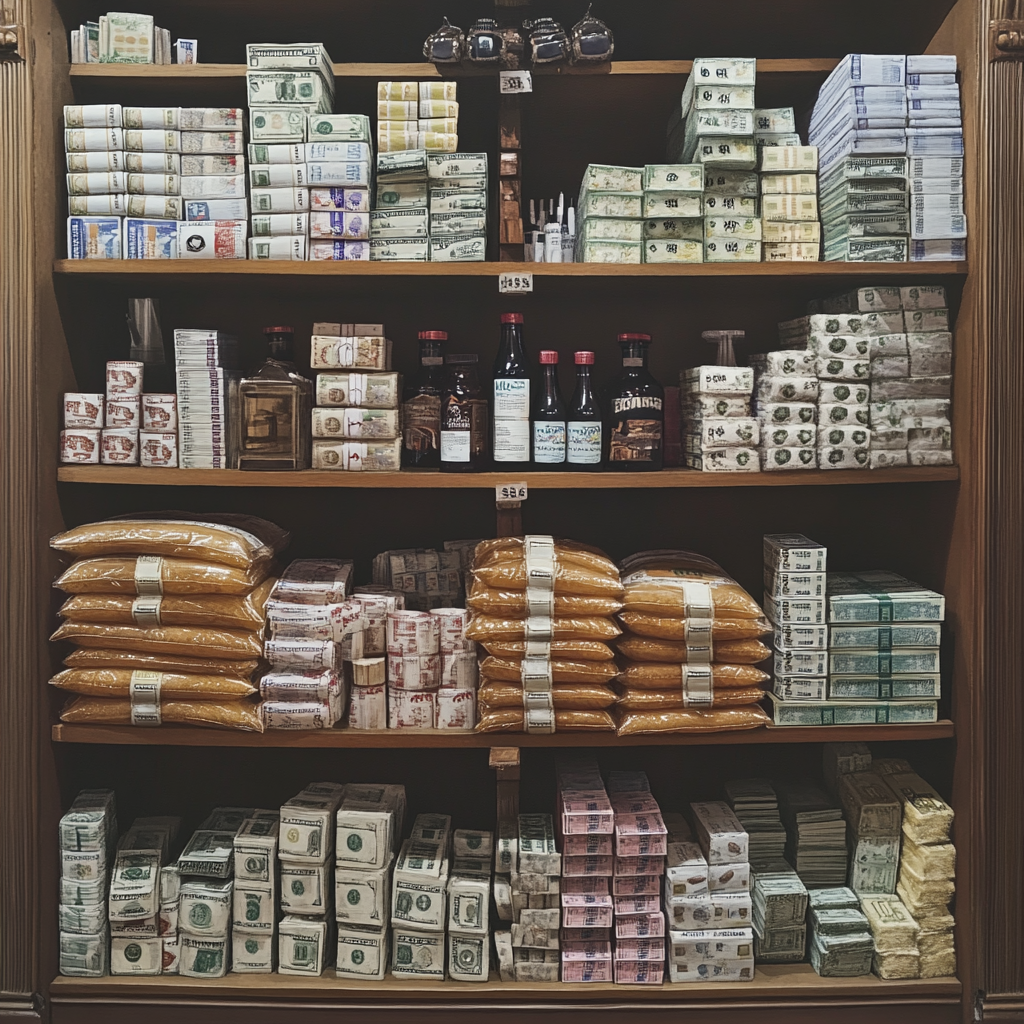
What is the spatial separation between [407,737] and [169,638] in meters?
0.62

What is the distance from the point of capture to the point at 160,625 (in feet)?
6.94

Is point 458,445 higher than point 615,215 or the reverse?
the reverse

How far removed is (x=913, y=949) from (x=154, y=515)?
216 cm

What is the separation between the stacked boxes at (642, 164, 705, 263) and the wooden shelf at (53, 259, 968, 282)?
8 cm

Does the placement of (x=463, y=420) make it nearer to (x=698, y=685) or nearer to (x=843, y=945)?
(x=698, y=685)

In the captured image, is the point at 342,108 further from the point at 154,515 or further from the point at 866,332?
the point at 866,332

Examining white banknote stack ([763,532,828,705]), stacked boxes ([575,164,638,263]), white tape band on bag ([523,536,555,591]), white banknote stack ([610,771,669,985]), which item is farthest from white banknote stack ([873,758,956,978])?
stacked boxes ([575,164,638,263])

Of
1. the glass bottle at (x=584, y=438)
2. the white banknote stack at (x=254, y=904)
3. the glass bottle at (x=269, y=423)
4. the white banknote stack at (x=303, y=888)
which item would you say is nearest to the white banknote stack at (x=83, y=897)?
A: the white banknote stack at (x=254, y=904)

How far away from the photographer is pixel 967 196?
6.86 feet

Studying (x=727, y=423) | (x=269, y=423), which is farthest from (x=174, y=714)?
(x=727, y=423)

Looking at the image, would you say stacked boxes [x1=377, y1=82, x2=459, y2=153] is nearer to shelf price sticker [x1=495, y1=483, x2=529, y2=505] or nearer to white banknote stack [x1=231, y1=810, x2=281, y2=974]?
shelf price sticker [x1=495, y1=483, x2=529, y2=505]

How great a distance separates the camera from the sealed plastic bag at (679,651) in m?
2.13

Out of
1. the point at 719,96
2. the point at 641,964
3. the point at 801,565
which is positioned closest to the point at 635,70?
the point at 719,96

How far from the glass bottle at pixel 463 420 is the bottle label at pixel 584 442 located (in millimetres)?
236
